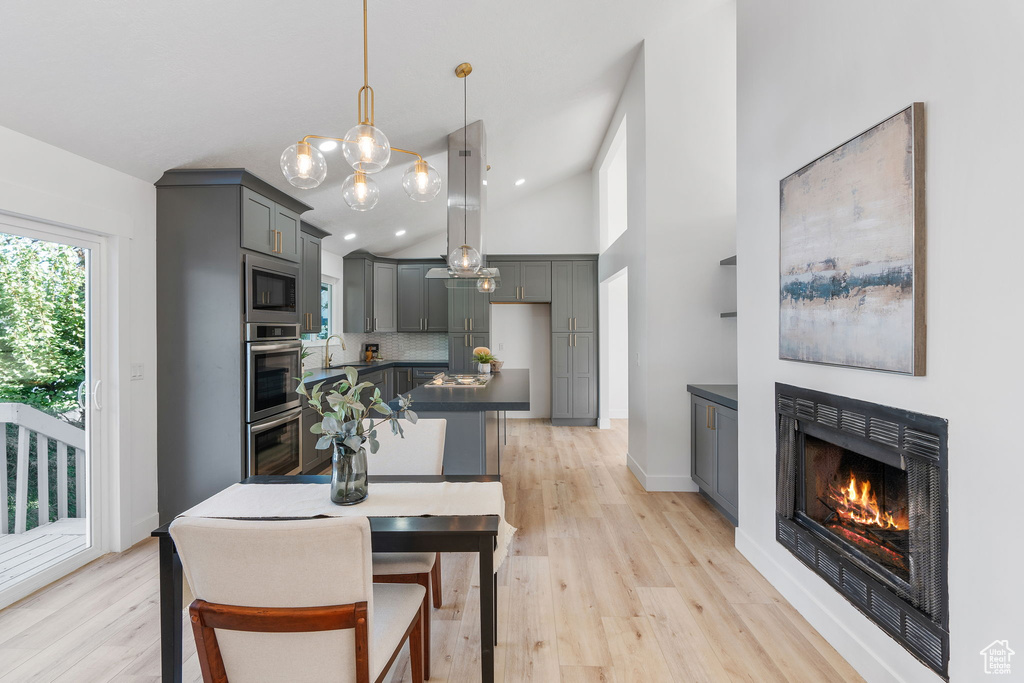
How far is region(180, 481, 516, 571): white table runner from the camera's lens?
1.58 metres

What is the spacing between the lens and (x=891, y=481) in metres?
1.74

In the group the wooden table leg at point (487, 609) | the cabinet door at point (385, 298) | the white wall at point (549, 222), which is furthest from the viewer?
the white wall at point (549, 222)

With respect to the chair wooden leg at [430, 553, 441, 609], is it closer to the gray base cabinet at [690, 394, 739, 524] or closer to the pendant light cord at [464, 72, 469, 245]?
the gray base cabinet at [690, 394, 739, 524]

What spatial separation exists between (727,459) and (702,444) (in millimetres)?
471

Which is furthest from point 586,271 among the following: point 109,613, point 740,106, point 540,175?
point 109,613

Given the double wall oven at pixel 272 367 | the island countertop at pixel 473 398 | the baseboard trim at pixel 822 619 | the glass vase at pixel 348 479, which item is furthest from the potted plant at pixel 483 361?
the glass vase at pixel 348 479

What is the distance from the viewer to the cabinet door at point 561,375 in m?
6.68

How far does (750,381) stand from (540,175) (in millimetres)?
4418

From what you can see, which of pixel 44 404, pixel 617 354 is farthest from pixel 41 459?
pixel 617 354

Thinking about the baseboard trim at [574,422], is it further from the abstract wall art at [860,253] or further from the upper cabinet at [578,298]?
the abstract wall art at [860,253]

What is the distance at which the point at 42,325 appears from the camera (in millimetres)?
2502

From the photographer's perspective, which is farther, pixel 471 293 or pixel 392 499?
pixel 471 293

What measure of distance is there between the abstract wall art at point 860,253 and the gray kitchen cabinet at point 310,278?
12.8ft

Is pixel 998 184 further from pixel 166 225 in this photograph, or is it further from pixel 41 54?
pixel 166 225
